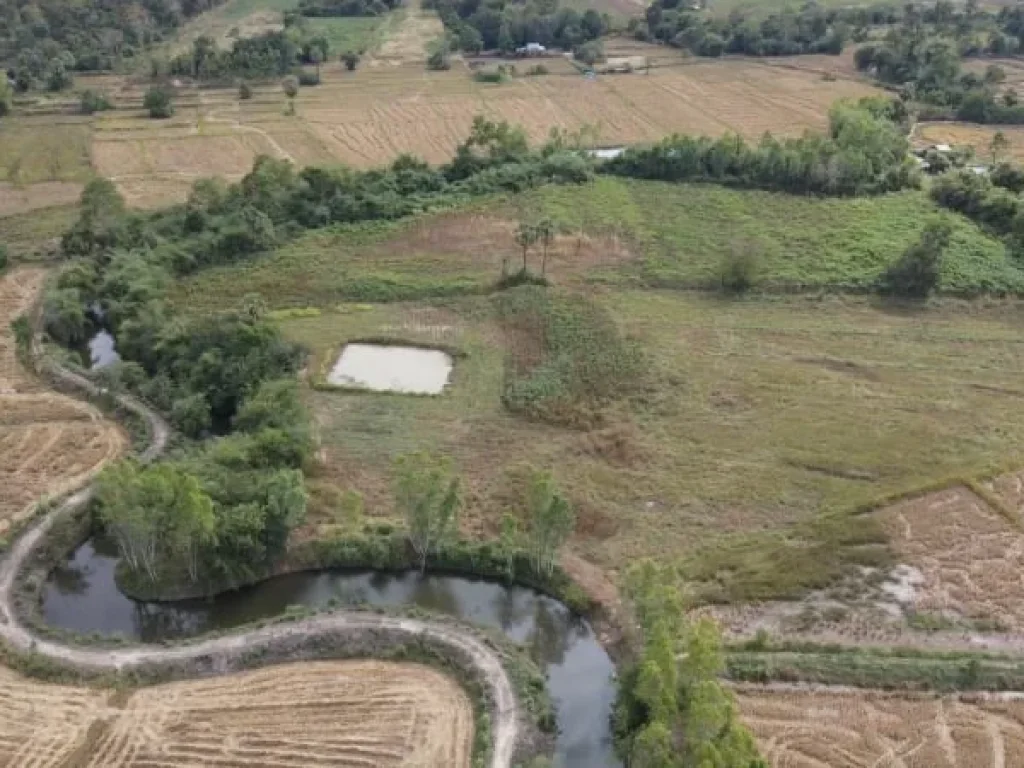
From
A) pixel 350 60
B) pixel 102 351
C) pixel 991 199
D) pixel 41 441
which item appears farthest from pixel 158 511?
pixel 350 60

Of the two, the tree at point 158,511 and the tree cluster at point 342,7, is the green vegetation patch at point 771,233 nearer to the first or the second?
the tree at point 158,511

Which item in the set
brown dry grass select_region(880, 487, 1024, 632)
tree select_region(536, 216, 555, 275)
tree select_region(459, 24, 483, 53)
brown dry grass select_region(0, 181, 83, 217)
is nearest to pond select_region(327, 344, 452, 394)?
tree select_region(536, 216, 555, 275)

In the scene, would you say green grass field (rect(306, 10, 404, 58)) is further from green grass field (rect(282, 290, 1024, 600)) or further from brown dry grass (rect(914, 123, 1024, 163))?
green grass field (rect(282, 290, 1024, 600))

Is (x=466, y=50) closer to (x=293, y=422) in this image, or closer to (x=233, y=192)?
(x=233, y=192)

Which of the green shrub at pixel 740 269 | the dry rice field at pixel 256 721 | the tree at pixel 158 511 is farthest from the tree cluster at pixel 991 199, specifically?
the tree at pixel 158 511

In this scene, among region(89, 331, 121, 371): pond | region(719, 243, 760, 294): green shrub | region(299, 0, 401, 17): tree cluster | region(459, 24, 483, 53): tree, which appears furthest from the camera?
Result: region(299, 0, 401, 17): tree cluster

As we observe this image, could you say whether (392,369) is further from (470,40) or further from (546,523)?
(470,40)
